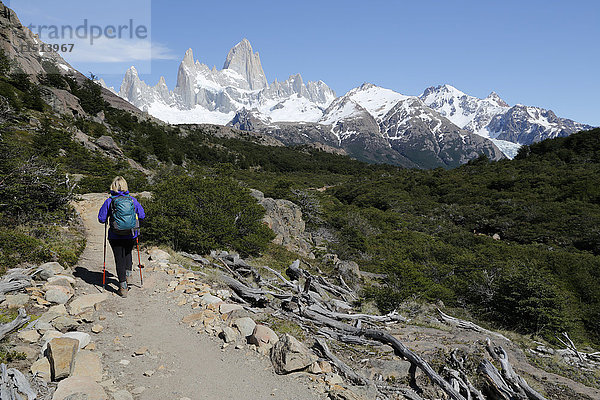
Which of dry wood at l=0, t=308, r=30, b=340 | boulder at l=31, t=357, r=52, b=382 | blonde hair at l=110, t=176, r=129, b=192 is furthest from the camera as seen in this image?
blonde hair at l=110, t=176, r=129, b=192

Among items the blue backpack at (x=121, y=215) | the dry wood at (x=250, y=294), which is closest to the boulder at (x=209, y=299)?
the dry wood at (x=250, y=294)

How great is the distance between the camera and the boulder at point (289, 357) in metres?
5.25

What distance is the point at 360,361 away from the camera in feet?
20.9

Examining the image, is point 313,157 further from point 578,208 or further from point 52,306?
point 52,306

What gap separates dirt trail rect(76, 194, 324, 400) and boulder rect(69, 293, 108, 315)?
0.60ft

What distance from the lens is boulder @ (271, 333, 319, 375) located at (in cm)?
525

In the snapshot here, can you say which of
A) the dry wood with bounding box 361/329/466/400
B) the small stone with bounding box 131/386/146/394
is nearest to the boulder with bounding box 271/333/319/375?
the small stone with bounding box 131/386/146/394

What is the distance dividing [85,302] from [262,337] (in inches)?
147

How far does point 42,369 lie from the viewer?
13.2 feet

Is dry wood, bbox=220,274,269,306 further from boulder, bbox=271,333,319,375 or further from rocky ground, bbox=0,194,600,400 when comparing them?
boulder, bbox=271,333,319,375

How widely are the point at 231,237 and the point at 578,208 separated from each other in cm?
4602

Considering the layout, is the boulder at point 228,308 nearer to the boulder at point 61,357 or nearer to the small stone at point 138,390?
the small stone at point 138,390

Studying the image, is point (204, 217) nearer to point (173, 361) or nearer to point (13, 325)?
point (173, 361)

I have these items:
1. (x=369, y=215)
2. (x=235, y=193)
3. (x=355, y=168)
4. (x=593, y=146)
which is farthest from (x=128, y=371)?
(x=355, y=168)
